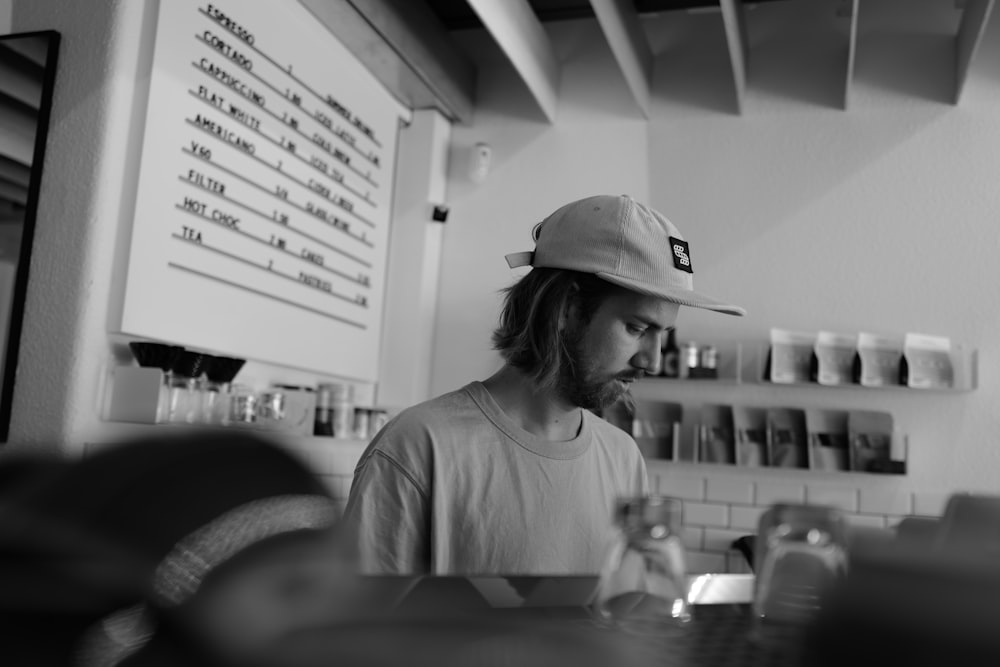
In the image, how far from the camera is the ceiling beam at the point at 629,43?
3.91m

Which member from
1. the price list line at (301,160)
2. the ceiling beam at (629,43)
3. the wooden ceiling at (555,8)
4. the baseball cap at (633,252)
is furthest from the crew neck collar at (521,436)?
the wooden ceiling at (555,8)

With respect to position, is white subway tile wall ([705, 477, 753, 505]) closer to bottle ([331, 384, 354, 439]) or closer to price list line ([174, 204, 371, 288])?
bottle ([331, 384, 354, 439])

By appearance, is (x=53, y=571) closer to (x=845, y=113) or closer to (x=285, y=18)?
(x=285, y=18)

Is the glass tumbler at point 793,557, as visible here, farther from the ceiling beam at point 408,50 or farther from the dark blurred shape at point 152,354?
the ceiling beam at point 408,50

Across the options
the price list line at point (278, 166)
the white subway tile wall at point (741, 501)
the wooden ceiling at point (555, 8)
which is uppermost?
the wooden ceiling at point (555, 8)

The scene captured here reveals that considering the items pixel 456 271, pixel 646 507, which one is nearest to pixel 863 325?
pixel 456 271

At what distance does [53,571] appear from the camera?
13.3 inches

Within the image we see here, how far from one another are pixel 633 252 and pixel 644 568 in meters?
1.17

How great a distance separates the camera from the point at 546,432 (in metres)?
1.98

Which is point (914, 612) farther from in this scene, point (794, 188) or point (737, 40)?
point (794, 188)

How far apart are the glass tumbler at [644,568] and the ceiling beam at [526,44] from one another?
3.22m

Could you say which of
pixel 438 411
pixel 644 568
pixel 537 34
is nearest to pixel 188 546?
pixel 644 568

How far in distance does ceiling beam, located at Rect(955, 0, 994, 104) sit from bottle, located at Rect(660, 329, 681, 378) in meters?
1.73

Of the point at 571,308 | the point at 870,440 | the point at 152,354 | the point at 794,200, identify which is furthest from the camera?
the point at 794,200
